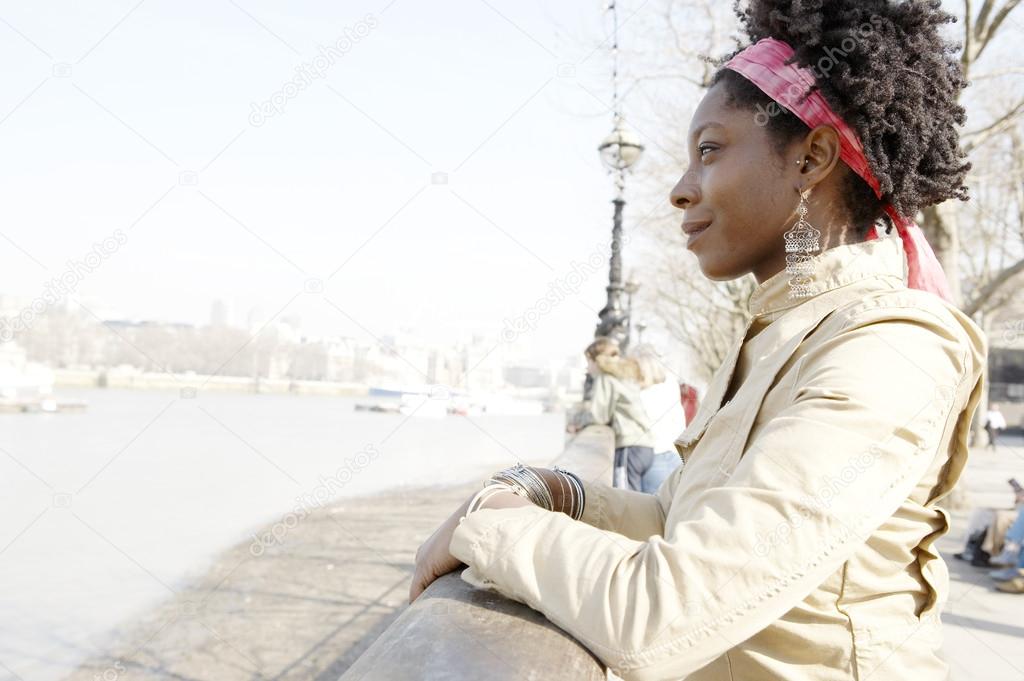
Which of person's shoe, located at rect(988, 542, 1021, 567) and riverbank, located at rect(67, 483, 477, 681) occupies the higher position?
person's shoe, located at rect(988, 542, 1021, 567)

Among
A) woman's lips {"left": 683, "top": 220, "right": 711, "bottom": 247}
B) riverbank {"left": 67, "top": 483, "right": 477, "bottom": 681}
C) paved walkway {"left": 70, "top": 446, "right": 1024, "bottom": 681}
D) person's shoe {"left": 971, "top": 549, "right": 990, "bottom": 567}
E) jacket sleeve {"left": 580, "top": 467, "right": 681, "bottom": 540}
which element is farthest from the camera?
riverbank {"left": 67, "top": 483, "right": 477, "bottom": 681}

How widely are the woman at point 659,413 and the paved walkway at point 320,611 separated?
2527mm

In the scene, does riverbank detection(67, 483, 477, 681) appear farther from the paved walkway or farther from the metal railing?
the metal railing

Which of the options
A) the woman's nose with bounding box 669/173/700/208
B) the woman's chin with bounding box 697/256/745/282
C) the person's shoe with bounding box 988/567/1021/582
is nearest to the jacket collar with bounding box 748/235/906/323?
the woman's chin with bounding box 697/256/745/282

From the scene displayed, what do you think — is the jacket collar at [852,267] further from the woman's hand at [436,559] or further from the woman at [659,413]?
the woman at [659,413]

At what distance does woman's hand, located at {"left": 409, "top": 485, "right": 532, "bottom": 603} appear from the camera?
125cm

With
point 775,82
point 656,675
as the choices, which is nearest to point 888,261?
point 775,82

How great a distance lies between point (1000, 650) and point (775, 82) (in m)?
4.97

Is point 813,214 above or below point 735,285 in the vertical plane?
below

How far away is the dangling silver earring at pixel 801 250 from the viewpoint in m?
1.44

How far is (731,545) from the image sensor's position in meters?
0.94

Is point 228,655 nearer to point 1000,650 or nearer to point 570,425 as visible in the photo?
point 570,425

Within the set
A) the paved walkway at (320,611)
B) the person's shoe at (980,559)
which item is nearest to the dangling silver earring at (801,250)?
the paved walkway at (320,611)

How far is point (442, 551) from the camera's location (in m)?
1.27
